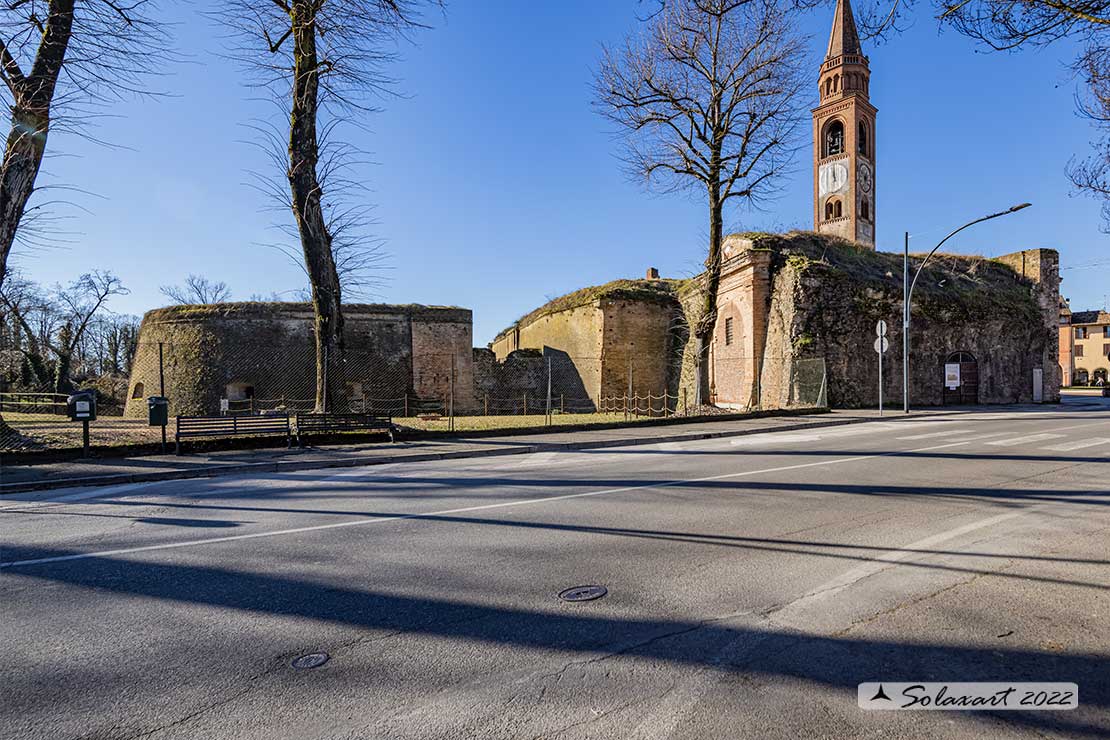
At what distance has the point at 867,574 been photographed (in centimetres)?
409

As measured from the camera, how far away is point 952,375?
914 inches

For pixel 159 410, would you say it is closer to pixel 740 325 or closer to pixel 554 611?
pixel 554 611

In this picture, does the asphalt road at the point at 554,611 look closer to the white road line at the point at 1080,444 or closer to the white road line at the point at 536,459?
the white road line at the point at 536,459

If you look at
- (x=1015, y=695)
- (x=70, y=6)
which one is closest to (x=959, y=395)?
(x=1015, y=695)

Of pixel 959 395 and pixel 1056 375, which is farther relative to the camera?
pixel 1056 375

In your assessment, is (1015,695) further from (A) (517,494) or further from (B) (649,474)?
(B) (649,474)

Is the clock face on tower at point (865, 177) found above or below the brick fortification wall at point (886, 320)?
above

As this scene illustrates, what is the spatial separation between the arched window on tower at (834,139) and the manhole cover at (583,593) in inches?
1996

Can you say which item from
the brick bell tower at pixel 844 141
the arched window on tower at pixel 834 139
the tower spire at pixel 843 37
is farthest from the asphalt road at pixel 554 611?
the tower spire at pixel 843 37

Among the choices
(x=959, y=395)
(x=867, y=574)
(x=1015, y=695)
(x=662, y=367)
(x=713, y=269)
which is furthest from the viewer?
(x=662, y=367)

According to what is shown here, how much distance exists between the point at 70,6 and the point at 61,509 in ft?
30.4

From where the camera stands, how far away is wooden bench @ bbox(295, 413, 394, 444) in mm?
12906

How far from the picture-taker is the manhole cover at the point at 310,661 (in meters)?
2.90

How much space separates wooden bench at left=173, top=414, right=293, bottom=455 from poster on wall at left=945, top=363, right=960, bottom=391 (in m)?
24.0
